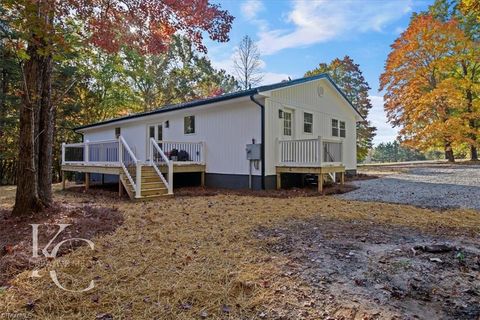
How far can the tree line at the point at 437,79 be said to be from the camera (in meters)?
19.4

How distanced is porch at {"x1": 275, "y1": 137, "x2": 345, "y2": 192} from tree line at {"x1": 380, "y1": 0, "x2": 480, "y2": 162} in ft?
44.4

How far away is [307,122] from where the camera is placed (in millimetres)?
11875

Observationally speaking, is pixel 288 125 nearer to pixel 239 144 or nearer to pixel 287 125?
pixel 287 125

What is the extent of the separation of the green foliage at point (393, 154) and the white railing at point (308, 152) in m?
Result: 54.0

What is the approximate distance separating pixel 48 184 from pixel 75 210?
2.60 feet

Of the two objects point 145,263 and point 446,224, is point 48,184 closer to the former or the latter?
point 145,263

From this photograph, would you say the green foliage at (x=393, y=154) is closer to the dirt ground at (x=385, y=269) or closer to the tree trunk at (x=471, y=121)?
the tree trunk at (x=471, y=121)

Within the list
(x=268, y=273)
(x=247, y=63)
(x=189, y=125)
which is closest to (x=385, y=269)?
(x=268, y=273)

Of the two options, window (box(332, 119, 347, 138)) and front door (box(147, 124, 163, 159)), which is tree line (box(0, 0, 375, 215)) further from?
window (box(332, 119, 347, 138))

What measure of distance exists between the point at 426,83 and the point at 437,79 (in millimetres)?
1123

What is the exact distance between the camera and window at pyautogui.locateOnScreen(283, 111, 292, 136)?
35.1 feet

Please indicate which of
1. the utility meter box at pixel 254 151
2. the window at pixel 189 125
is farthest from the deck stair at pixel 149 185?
the window at pixel 189 125

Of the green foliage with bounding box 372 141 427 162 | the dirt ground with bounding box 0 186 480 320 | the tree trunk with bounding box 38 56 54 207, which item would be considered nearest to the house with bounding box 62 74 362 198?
the tree trunk with bounding box 38 56 54 207

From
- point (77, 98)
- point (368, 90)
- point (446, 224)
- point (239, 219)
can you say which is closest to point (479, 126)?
point (368, 90)
